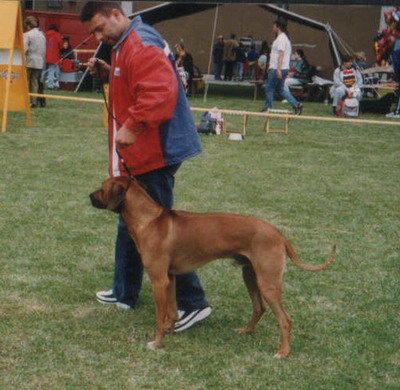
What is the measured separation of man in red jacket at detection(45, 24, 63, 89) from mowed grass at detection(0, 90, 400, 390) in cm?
971

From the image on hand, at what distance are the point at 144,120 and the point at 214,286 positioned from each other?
1.68 metres

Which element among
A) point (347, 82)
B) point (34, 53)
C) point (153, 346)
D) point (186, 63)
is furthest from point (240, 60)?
point (153, 346)

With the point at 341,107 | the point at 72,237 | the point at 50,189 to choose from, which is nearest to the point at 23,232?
the point at 72,237

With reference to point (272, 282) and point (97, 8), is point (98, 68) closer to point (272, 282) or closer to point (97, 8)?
point (97, 8)

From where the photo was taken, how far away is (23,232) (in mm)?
6004

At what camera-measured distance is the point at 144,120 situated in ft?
12.1

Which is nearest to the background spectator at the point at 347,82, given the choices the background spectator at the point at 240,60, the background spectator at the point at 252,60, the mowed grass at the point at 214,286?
the mowed grass at the point at 214,286

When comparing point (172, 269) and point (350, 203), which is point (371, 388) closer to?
point (172, 269)

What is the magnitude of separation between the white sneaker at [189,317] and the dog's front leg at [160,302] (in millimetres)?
284

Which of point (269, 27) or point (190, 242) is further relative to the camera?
point (269, 27)

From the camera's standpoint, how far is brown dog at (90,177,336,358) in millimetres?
3670

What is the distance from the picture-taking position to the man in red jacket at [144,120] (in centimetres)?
371

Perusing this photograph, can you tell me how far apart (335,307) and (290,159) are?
5787 mm

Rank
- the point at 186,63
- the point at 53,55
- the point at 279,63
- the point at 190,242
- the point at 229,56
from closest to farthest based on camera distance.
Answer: the point at 190,242 < the point at 279,63 < the point at 53,55 < the point at 186,63 < the point at 229,56
